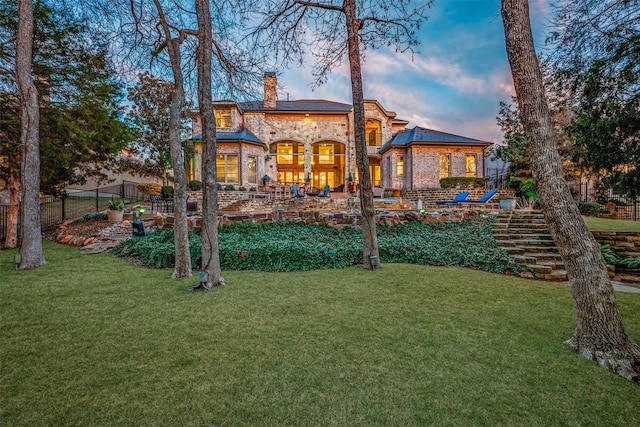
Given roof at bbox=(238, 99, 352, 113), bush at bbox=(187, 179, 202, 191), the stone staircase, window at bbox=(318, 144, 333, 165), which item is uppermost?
roof at bbox=(238, 99, 352, 113)

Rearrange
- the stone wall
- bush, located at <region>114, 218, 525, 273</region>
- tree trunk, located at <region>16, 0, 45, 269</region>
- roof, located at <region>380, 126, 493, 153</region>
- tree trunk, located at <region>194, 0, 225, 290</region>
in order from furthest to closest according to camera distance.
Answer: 1. roof, located at <region>380, 126, 493, 153</region>
2. the stone wall
3. bush, located at <region>114, 218, 525, 273</region>
4. tree trunk, located at <region>16, 0, 45, 269</region>
5. tree trunk, located at <region>194, 0, 225, 290</region>

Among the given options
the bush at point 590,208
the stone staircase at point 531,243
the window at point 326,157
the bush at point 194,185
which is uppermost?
the window at point 326,157

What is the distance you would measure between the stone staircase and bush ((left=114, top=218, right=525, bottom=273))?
11.2 inches

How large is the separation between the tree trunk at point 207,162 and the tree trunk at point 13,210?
26.3 ft

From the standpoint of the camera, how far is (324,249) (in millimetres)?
6621

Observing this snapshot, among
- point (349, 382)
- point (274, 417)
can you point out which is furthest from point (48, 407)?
point (349, 382)

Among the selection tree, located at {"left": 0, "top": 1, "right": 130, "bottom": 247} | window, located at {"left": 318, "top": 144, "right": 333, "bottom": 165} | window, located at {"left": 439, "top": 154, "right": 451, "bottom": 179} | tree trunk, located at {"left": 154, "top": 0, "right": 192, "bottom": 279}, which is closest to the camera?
tree trunk, located at {"left": 154, "top": 0, "right": 192, "bottom": 279}

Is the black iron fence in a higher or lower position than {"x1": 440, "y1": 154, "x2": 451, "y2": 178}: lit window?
lower

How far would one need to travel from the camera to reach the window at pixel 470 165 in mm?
19875

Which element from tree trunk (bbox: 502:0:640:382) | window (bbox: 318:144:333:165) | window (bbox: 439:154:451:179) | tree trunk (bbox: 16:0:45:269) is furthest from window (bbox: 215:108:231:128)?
tree trunk (bbox: 502:0:640:382)

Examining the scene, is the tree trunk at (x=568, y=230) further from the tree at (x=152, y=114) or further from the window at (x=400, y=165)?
the tree at (x=152, y=114)

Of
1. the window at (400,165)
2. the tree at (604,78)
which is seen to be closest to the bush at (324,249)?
the tree at (604,78)

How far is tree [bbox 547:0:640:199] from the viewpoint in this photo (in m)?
5.87

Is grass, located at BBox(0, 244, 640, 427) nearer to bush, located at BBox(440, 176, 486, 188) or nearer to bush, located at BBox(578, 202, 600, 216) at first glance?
bush, located at BBox(578, 202, 600, 216)
